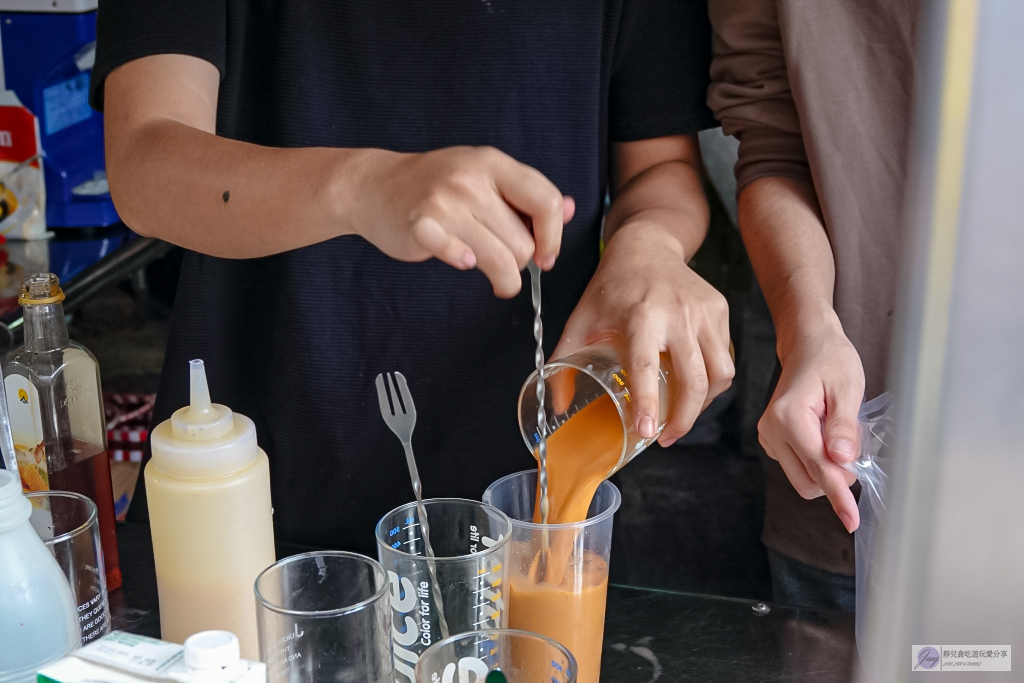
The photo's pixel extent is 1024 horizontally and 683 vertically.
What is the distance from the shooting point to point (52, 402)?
856 mm

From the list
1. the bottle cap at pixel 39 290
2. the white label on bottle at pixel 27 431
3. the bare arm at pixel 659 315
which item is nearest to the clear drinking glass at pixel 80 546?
the white label on bottle at pixel 27 431

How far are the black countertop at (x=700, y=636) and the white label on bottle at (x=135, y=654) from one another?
0.23 meters

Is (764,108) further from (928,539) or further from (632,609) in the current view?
(928,539)

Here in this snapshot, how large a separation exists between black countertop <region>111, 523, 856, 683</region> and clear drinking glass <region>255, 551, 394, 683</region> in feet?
0.78

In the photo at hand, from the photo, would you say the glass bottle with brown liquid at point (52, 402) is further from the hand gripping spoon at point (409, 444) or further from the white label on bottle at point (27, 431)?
the hand gripping spoon at point (409, 444)

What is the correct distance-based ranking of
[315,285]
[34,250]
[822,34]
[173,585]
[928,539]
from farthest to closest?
[34,250]
[315,285]
[822,34]
[173,585]
[928,539]

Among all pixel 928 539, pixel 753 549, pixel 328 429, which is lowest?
pixel 753 549

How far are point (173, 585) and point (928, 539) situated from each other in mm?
621

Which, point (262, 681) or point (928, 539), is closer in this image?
Answer: point (928, 539)

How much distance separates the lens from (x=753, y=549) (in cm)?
199

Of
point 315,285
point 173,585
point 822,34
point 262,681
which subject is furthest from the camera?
point 315,285

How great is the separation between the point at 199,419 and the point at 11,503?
143 mm

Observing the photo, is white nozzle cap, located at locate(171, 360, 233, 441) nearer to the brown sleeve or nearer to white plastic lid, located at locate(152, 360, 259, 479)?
white plastic lid, located at locate(152, 360, 259, 479)

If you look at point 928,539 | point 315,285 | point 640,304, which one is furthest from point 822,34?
point 928,539
